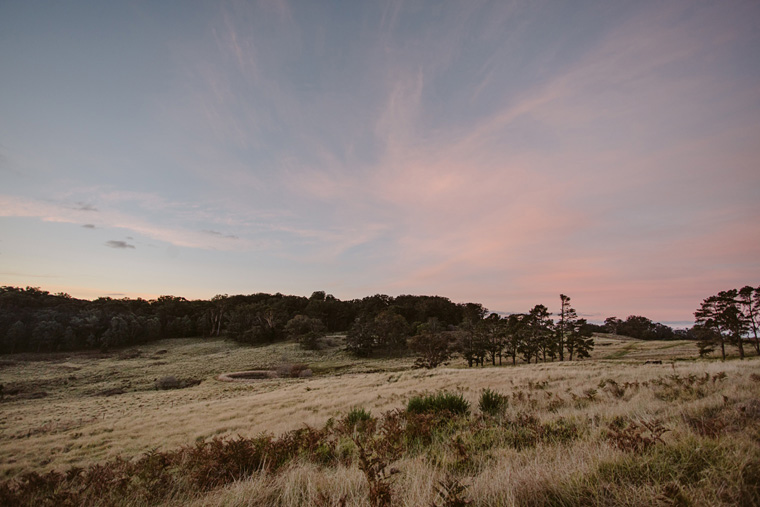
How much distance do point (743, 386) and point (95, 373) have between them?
2783 inches

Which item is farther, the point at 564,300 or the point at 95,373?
the point at 564,300

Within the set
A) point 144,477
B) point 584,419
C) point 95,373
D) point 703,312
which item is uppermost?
point 703,312

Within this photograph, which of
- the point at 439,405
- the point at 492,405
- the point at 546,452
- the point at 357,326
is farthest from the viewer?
the point at 357,326

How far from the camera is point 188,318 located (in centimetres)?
10512

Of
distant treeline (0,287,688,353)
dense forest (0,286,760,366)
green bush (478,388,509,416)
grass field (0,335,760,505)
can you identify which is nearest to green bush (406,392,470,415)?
green bush (478,388,509,416)

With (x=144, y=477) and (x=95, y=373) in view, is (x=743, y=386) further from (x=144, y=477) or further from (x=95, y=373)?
(x=95, y=373)

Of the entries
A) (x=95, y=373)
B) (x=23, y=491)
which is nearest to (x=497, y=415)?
(x=23, y=491)

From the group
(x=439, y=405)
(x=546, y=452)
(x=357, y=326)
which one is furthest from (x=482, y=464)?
(x=357, y=326)

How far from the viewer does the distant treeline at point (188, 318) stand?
256 feet

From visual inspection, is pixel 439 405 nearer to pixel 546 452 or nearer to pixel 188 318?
pixel 546 452

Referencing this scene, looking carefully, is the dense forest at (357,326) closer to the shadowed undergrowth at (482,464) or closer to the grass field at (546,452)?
the grass field at (546,452)

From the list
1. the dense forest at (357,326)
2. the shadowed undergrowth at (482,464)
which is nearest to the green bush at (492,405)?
the shadowed undergrowth at (482,464)

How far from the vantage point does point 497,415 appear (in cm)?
846

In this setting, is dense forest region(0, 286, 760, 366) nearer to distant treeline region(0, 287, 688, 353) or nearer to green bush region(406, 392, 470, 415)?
distant treeline region(0, 287, 688, 353)
